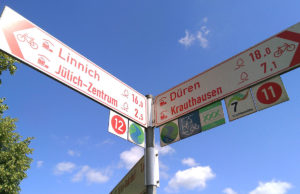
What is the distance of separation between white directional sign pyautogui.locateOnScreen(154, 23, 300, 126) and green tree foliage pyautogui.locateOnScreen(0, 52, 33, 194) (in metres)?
11.7

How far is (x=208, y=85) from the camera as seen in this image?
436 centimetres

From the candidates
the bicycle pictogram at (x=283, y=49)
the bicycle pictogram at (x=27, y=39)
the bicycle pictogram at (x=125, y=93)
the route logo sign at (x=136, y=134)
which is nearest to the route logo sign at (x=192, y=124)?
the route logo sign at (x=136, y=134)

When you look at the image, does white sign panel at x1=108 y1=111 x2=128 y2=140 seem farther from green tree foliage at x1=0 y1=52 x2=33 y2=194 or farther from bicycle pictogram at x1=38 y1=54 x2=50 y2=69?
green tree foliage at x1=0 y1=52 x2=33 y2=194

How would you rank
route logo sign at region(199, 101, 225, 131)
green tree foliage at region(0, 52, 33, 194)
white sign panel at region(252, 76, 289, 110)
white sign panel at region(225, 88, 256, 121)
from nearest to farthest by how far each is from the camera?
white sign panel at region(252, 76, 289, 110), white sign panel at region(225, 88, 256, 121), route logo sign at region(199, 101, 225, 131), green tree foliage at region(0, 52, 33, 194)

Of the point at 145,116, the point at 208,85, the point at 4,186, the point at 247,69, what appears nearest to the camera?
the point at 247,69

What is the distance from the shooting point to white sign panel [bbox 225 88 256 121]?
354 cm

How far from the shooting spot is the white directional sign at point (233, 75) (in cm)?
360

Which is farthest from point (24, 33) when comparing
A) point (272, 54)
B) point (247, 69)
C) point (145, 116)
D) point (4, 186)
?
point (4, 186)

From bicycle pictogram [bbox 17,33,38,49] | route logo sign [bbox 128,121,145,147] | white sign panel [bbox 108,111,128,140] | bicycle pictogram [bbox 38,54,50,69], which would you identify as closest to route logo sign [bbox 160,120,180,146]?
route logo sign [bbox 128,121,145,147]

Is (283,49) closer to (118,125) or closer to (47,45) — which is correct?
(118,125)

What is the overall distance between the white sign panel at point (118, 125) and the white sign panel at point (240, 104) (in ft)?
6.21

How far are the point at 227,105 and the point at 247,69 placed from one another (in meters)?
0.76

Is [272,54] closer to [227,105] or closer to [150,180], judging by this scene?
[227,105]

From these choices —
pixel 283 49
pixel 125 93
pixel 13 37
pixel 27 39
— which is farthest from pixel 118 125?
pixel 283 49
